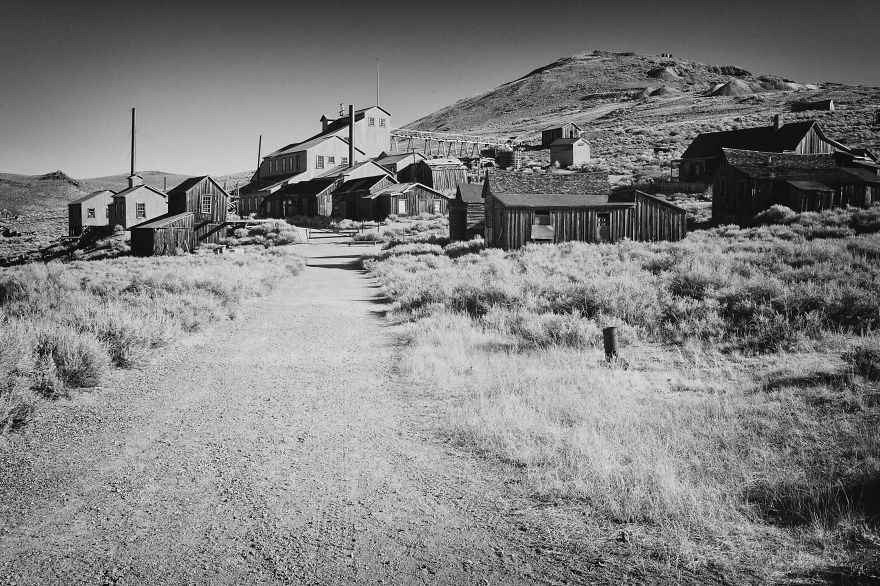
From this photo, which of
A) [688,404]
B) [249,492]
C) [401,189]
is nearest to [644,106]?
[401,189]

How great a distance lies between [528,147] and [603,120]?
29.4m

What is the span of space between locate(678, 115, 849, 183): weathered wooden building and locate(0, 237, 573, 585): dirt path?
173ft

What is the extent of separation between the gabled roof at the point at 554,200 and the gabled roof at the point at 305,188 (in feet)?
99.6

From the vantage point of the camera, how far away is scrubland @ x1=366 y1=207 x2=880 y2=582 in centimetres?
418

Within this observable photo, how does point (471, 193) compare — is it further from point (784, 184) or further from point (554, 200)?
point (784, 184)

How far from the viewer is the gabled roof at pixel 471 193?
1468 inches

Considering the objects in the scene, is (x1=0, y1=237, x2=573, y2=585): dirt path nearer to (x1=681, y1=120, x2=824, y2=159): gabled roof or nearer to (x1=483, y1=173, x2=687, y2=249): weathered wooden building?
(x1=483, y1=173, x2=687, y2=249): weathered wooden building

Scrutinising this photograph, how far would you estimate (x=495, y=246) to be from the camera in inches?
1197

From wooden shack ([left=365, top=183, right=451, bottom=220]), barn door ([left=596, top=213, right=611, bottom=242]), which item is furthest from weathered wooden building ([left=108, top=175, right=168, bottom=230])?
barn door ([left=596, top=213, right=611, bottom=242])

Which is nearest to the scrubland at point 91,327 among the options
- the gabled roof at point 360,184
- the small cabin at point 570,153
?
the gabled roof at point 360,184

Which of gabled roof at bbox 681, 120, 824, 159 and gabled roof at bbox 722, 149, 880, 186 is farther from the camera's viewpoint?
gabled roof at bbox 681, 120, 824, 159

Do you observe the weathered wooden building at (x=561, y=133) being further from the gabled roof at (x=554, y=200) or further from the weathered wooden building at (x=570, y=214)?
the gabled roof at (x=554, y=200)

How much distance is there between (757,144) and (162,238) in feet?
168

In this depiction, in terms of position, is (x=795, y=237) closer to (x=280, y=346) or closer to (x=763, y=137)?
(x=280, y=346)
